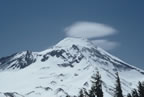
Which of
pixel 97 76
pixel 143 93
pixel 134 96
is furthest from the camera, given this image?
pixel 134 96

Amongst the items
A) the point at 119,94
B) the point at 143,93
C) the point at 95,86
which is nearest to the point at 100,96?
the point at 95,86

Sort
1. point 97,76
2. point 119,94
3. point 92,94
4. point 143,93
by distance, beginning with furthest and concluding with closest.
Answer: point 143,93 < point 119,94 < point 92,94 < point 97,76

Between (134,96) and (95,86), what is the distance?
115 feet

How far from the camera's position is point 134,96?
3812 inches

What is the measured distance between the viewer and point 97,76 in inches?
2525

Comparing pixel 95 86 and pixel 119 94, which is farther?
pixel 119 94

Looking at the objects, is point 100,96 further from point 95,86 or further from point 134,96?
point 134,96

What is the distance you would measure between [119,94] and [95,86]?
1184cm

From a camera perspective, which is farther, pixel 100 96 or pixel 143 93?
pixel 143 93

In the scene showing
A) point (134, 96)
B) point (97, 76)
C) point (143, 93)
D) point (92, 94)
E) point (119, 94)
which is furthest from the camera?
point (134, 96)

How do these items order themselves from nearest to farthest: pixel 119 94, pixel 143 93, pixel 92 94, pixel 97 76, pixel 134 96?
1. pixel 97 76
2. pixel 92 94
3. pixel 119 94
4. pixel 143 93
5. pixel 134 96

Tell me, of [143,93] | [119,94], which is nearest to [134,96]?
[143,93]

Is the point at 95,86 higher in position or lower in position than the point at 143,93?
lower

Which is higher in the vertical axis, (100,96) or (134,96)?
(134,96)
